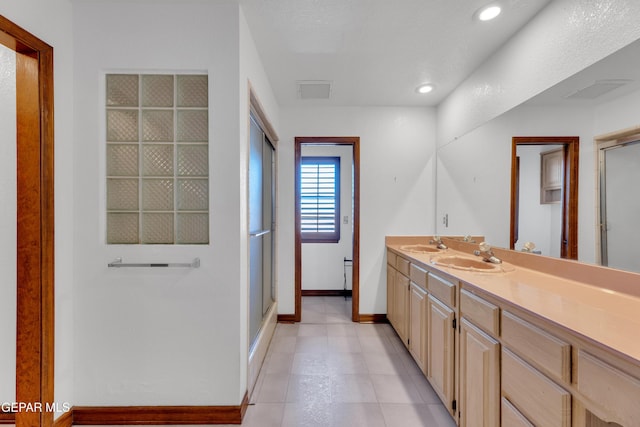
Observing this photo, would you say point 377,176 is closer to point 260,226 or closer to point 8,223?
point 260,226

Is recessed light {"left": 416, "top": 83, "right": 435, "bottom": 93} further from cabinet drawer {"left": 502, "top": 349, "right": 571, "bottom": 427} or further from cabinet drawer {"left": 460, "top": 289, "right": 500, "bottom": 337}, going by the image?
cabinet drawer {"left": 502, "top": 349, "right": 571, "bottom": 427}

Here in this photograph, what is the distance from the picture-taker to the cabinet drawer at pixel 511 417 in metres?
1.08

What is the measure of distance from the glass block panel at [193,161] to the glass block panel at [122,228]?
0.39 m

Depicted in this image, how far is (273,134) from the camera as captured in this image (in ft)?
9.73

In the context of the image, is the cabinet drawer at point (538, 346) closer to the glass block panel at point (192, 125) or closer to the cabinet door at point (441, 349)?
the cabinet door at point (441, 349)

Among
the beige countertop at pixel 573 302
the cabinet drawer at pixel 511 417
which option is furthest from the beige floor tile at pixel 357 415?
the beige countertop at pixel 573 302

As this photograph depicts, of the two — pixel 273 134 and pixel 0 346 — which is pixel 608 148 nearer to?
pixel 273 134

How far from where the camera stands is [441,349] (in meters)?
1.77

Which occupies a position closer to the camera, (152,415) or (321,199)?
(152,415)

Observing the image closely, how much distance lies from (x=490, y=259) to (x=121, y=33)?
8.97ft

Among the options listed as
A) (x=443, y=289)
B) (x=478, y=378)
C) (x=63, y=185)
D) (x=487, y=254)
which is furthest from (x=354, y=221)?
(x=63, y=185)

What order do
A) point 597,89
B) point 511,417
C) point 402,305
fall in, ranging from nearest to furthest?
point 511,417 → point 597,89 → point 402,305

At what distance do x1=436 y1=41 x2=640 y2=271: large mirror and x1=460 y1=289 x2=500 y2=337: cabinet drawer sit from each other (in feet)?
2.03

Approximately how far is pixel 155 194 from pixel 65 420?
135 cm
